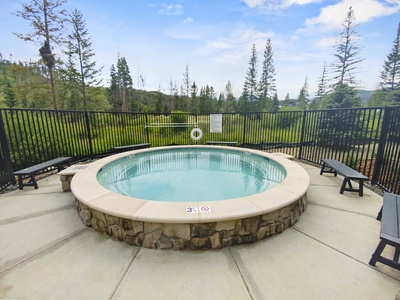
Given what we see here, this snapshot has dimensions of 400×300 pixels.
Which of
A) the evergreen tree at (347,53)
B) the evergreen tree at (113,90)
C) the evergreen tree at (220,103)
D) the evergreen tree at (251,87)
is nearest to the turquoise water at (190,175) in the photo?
the evergreen tree at (347,53)

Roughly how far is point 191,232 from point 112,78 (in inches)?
1474

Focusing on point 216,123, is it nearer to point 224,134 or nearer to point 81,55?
point 224,134

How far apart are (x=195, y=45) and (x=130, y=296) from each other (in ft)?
48.3

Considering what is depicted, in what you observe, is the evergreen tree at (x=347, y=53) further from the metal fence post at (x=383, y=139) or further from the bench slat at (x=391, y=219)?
the bench slat at (x=391, y=219)

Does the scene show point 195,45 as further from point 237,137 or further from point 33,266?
point 33,266

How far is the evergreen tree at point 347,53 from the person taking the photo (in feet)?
57.9

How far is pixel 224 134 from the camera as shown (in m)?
8.46

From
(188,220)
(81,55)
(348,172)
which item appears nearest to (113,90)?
(81,55)

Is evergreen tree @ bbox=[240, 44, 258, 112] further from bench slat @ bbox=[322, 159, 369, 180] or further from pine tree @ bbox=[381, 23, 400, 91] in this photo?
bench slat @ bbox=[322, 159, 369, 180]

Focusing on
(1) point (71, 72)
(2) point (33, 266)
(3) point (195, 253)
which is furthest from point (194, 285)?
(1) point (71, 72)

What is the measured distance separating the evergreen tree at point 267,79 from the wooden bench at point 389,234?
30745 mm

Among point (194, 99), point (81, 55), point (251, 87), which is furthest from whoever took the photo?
point (194, 99)

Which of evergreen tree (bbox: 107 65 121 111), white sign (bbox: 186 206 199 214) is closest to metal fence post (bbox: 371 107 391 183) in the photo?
white sign (bbox: 186 206 199 214)

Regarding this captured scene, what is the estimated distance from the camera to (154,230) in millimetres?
2041
